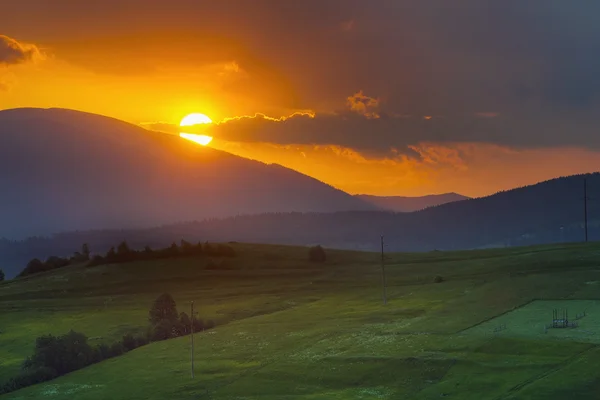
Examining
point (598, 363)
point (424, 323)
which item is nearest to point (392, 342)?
point (424, 323)

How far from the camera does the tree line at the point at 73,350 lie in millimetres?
131125

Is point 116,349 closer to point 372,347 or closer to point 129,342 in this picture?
point 129,342

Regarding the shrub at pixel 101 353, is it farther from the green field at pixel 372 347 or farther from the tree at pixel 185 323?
the tree at pixel 185 323

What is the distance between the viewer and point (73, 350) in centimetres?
14012

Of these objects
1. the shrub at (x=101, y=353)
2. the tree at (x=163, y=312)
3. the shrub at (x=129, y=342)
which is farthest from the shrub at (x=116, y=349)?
the tree at (x=163, y=312)

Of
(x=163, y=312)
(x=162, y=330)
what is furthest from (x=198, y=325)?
(x=163, y=312)

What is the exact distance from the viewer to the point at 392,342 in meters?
118

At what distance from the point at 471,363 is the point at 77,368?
77.2 metres

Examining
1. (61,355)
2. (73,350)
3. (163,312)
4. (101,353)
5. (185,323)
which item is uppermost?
(163,312)

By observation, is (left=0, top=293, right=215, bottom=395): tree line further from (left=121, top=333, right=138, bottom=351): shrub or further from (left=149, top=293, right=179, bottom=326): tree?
(left=149, top=293, right=179, bottom=326): tree

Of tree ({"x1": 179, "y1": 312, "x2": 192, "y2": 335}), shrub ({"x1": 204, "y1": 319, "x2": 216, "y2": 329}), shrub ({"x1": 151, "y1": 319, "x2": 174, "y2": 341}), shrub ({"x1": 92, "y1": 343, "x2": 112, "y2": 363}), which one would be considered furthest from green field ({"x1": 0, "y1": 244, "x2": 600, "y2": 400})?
shrub ({"x1": 151, "y1": 319, "x2": 174, "y2": 341})

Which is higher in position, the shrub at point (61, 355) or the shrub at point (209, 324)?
the shrub at point (209, 324)

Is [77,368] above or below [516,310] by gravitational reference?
below

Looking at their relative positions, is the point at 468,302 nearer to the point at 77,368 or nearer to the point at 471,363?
the point at 471,363
